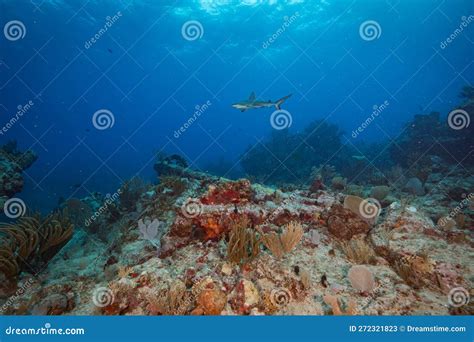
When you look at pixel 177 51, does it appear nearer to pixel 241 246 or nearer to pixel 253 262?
pixel 241 246

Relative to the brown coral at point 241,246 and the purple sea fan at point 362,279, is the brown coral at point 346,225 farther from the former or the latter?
the brown coral at point 241,246

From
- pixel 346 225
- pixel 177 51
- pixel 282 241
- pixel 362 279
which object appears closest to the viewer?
pixel 362 279

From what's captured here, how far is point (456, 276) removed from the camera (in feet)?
15.4

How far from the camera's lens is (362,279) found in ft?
14.7

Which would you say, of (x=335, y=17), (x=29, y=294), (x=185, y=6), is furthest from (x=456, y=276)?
(x=335, y=17)

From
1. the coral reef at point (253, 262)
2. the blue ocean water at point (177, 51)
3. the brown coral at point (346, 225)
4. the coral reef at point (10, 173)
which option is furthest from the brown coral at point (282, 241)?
the coral reef at point (10, 173)

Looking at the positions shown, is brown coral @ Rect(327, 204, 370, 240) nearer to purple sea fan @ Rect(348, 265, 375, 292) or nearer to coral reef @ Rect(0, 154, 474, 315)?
coral reef @ Rect(0, 154, 474, 315)

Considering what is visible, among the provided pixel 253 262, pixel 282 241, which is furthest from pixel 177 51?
pixel 253 262

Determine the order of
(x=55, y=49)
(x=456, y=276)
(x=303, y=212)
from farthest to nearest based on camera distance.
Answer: (x=55, y=49) < (x=303, y=212) < (x=456, y=276)

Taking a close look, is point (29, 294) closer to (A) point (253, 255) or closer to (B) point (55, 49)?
(A) point (253, 255)

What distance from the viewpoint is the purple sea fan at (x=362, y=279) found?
4441mm

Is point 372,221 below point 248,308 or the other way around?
the other way around

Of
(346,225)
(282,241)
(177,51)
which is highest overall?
(177,51)

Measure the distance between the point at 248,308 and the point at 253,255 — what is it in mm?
1022
